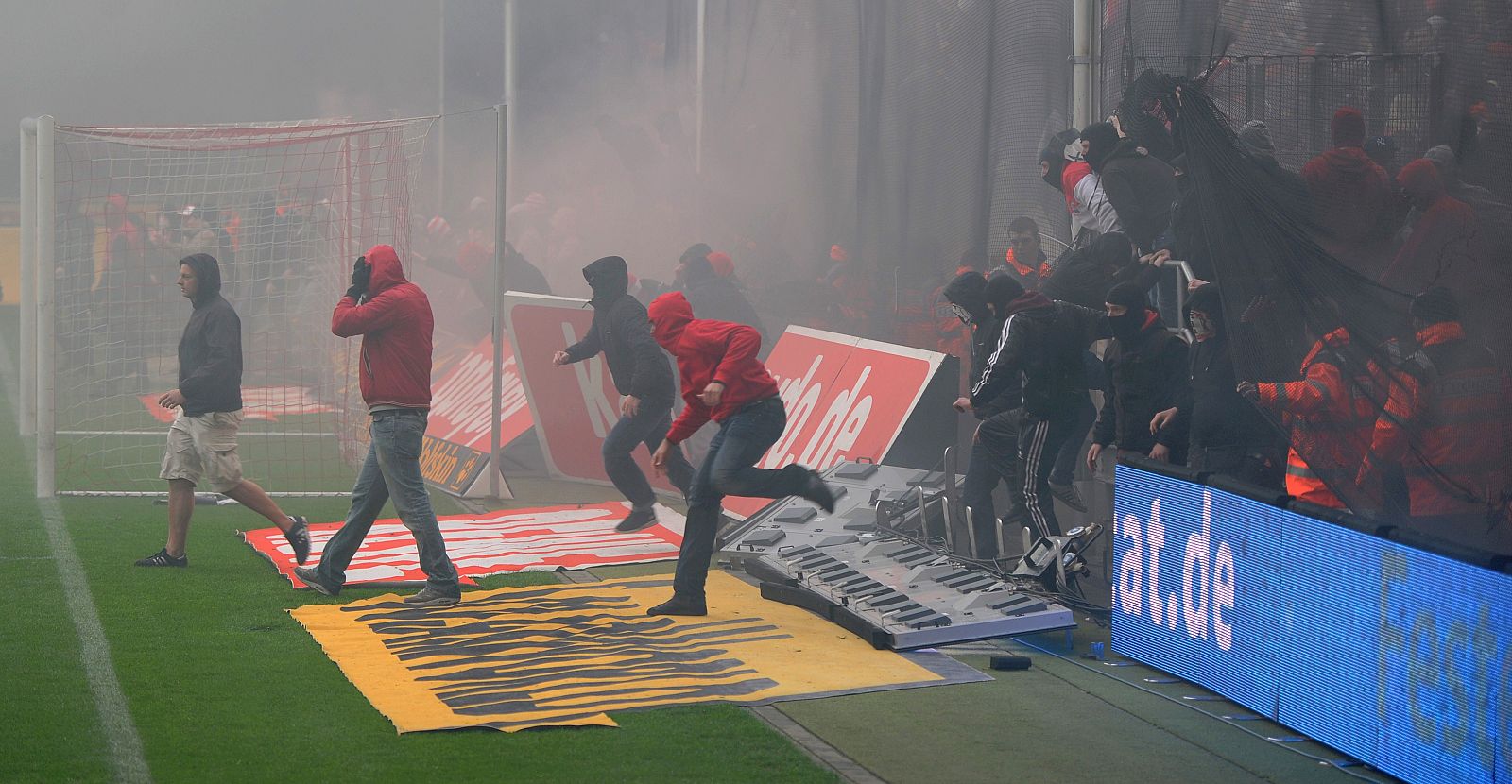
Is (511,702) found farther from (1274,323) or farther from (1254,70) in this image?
(1254,70)

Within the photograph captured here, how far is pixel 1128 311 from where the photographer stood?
8.44 metres

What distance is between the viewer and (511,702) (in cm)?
648

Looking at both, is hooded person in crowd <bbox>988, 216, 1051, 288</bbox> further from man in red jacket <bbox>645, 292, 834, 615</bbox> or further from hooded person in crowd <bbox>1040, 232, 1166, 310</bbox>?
man in red jacket <bbox>645, 292, 834, 615</bbox>

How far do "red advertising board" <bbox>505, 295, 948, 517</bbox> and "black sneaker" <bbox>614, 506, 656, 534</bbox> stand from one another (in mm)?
742

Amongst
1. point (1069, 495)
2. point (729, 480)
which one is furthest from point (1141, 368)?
point (729, 480)

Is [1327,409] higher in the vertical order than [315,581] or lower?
higher

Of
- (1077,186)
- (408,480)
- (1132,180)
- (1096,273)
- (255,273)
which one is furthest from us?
(255,273)

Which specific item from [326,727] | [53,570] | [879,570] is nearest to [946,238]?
[879,570]

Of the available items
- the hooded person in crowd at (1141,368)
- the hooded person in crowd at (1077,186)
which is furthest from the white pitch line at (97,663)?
the hooded person in crowd at (1077,186)

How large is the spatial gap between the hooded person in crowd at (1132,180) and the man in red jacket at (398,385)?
397 centimetres

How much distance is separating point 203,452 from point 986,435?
184 inches

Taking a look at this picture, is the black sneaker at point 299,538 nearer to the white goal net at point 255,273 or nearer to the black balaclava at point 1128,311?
the white goal net at point 255,273

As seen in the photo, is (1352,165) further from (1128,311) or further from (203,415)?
(203,415)

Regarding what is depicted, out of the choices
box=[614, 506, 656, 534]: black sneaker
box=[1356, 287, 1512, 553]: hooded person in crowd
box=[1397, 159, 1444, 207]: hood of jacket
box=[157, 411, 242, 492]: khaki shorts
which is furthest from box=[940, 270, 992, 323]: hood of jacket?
box=[157, 411, 242, 492]: khaki shorts
